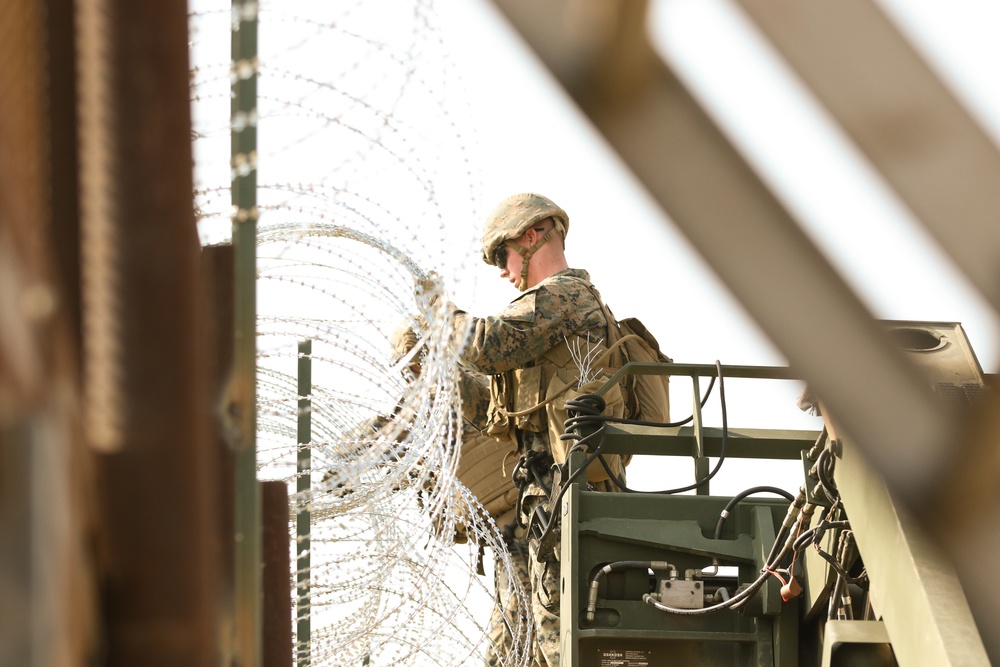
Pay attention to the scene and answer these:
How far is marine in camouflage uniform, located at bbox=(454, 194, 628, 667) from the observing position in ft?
23.5

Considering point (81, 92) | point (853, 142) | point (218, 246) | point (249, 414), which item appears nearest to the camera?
point (853, 142)

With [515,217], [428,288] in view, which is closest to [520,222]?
[515,217]

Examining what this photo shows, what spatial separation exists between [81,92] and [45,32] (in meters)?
0.11

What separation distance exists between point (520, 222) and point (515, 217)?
0.06 meters

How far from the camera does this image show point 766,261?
0.97 m

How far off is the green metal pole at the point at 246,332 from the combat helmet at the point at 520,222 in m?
6.43

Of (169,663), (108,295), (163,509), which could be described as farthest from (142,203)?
(169,663)

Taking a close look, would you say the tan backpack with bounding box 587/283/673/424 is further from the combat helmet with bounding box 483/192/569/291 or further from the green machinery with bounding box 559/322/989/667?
the green machinery with bounding box 559/322/989/667

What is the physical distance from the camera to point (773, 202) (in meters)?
0.98

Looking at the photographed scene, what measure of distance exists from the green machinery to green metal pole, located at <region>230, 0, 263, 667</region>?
2.47m

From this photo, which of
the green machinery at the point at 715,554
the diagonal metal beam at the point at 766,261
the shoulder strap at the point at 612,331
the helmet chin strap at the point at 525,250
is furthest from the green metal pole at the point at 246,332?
the helmet chin strap at the point at 525,250

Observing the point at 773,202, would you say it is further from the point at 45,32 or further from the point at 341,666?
the point at 341,666

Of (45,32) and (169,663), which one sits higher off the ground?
(45,32)

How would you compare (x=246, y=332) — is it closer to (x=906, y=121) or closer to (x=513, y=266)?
(x=906, y=121)
